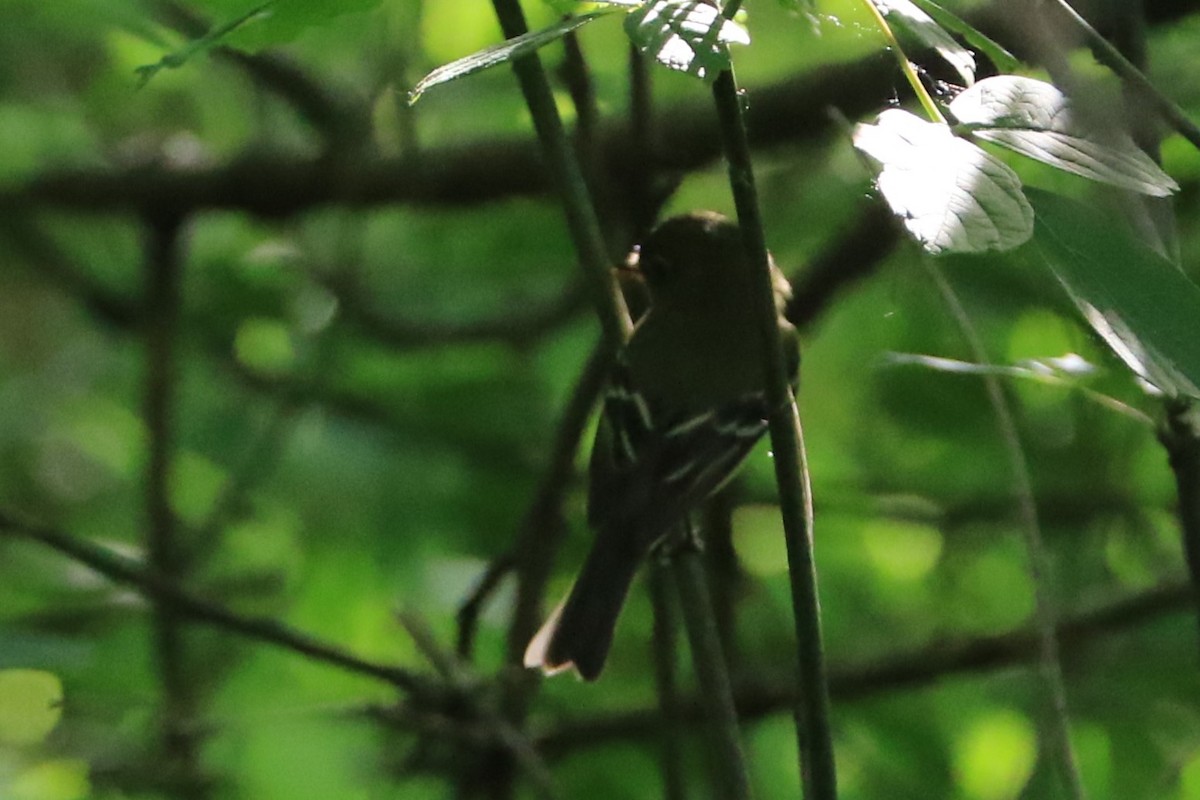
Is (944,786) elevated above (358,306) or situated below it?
below

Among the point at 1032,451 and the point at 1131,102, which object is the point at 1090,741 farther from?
the point at 1131,102

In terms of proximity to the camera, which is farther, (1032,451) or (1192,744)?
(1032,451)

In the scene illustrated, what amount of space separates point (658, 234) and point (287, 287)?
105 cm

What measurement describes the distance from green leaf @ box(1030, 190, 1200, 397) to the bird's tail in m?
1.44

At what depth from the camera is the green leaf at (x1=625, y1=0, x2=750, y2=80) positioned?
89 cm

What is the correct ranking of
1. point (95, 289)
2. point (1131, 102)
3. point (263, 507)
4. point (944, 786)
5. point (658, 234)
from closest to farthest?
point (1131, 102)
point (658, 234)
point (944, 786)
point (263, 507)
point (95, 289)

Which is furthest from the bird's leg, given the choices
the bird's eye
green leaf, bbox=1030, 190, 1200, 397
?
green leaf, bbox=1030, 190, 1200, 397

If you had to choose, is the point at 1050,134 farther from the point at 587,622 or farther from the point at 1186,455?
the point at 587,622

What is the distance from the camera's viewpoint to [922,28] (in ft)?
3.05

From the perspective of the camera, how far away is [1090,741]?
2.90m

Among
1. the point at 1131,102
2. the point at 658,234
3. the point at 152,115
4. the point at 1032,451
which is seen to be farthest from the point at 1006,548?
the point at 152,115

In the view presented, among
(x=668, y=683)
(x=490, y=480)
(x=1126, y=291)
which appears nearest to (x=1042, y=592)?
(x=668, y=683)

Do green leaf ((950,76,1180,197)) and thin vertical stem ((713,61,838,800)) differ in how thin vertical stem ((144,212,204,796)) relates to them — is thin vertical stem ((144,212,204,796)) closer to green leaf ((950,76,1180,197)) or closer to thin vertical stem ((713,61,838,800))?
thin vertical stem ((713,61,838,800))

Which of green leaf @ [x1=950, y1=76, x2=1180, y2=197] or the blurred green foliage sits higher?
the blurred green foliage
